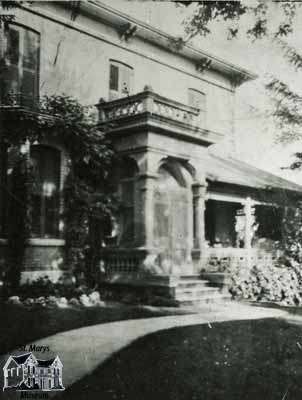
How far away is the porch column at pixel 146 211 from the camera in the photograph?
39.6ft

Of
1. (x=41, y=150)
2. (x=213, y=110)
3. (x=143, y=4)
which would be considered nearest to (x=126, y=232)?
(x=41, y=150)

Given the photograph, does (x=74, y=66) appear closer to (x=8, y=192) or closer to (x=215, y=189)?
(x=8, y=192)

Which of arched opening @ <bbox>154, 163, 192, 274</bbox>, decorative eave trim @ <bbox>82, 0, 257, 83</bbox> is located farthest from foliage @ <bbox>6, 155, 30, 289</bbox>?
decorative eave trim @ <bbox>82, 0, 257, 83</bbox>

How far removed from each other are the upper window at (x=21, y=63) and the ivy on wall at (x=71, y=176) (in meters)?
0.56

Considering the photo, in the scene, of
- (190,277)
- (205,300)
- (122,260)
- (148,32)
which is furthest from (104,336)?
(148,32)

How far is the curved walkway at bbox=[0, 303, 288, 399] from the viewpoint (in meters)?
5.89

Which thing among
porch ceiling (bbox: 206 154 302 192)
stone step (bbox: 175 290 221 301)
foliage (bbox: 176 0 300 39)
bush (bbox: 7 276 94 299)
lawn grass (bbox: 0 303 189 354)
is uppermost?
foliage (bbox: 176 0 300 39)

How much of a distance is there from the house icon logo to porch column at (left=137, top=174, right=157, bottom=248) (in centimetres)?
642

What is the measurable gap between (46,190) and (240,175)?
7.60 metres

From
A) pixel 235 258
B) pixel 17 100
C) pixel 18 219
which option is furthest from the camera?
pixel 235 258

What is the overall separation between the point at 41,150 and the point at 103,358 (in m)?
7.25

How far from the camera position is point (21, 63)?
1249 cm

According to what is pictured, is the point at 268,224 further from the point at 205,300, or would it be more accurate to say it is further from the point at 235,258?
the point at 205,300

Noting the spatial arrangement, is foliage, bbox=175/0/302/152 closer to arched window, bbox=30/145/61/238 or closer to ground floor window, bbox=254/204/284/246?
arched window, bbox=30/145/61/238
